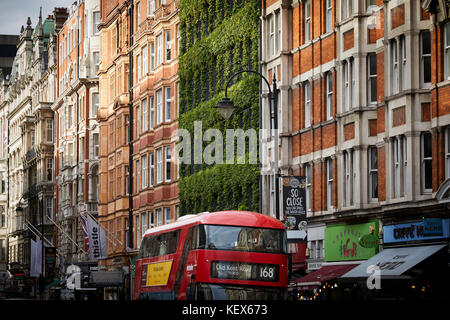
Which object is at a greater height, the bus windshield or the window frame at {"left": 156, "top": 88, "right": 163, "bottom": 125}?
the window frame at {"left": 156, "top": 88, "right": 163, "bottom": 125}

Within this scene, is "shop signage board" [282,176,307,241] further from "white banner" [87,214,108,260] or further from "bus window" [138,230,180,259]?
"white banner" [87,214,108,260]

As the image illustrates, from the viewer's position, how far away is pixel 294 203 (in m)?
39.9

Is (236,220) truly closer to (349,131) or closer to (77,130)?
(349,131)

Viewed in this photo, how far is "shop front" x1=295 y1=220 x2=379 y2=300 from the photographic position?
1571 inches

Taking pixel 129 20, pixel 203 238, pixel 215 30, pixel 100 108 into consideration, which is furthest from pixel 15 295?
pixel 203 238

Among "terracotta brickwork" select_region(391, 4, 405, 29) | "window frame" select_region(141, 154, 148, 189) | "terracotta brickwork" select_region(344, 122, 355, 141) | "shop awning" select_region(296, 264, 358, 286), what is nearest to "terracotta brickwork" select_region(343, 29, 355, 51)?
"terracotta brickwork" select_region(344, 122, 355, 141)

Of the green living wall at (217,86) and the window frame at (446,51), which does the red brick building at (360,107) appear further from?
the green living wall at (217,86)

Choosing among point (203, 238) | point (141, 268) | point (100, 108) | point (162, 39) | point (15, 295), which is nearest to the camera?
point (203, 238)

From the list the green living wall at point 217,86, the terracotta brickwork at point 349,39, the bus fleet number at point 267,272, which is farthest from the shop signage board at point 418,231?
the green living wall at point 217,86

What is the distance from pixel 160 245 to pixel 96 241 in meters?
31.5

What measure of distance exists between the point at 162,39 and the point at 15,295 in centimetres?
4762

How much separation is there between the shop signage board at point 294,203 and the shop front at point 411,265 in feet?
8.57

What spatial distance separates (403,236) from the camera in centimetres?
3697

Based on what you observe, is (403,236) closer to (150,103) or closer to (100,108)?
(150,103)
